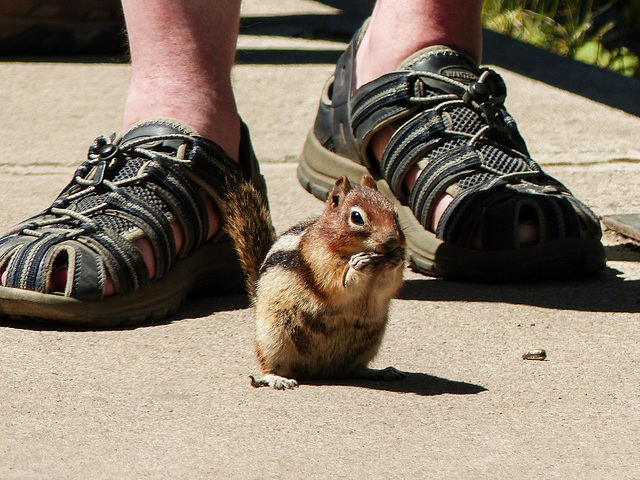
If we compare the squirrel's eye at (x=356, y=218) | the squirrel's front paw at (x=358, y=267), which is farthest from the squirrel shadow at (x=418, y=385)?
the squirrel's eye at (x=356, y=218)

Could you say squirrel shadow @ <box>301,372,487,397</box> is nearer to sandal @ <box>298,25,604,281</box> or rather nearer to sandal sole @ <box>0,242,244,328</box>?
sandal sole @ <box>0,242,244,328</box>

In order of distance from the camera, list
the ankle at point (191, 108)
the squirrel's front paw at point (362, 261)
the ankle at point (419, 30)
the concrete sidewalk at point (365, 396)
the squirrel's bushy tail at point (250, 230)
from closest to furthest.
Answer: the concrete sidewalk at point (365, 396), the squirrel's front paw at point (362, 261), the squirrel's bushy tail at point (250, 230), the ankle at point (191, 108), the ankle at point (419, 30)

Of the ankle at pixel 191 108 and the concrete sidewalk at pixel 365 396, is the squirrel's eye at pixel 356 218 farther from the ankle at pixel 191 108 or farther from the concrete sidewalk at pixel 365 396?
the ankle at pixel 191 108

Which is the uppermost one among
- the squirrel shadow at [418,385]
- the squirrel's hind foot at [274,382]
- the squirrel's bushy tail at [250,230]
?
the squirrel's bushy tail at [250,230]

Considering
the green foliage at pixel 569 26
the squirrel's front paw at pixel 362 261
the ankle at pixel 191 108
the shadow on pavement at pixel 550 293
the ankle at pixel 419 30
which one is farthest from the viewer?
the green foliage at pixel 569 26

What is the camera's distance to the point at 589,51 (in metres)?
7.32

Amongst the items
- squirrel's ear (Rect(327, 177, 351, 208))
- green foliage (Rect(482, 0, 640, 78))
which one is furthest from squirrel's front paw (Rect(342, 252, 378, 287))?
green foliage (Rect(482, 0, 640, 78))

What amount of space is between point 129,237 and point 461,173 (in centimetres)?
99

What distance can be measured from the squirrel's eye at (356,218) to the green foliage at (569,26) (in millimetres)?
5370

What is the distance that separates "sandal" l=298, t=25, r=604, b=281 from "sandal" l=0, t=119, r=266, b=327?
476 millimetres

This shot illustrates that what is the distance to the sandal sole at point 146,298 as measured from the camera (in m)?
2.31

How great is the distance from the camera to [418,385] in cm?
204

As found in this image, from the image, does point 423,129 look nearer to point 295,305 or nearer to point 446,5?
point 446,5

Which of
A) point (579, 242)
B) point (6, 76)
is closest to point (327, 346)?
point (579, 242)
